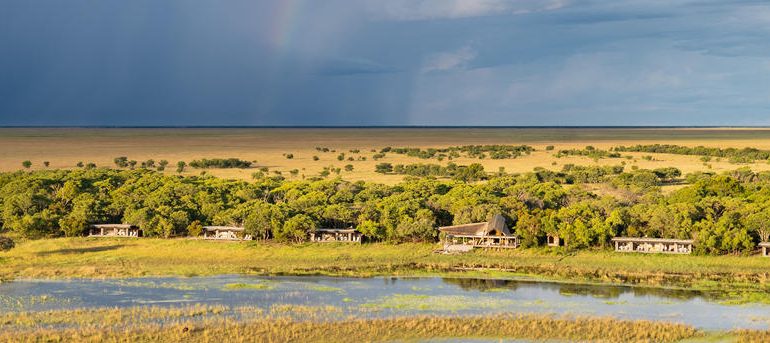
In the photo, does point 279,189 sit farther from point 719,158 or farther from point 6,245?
point 719,158

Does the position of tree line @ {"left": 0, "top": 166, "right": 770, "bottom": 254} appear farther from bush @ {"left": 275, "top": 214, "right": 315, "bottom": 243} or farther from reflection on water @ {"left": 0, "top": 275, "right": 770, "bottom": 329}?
reflection on water @ {"left": 0, "top": 275, "right": 770, "bottom": 329}

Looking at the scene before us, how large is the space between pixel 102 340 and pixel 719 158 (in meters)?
157

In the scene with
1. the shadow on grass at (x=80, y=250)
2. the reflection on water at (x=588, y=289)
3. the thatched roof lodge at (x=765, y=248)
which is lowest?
the shadow on grass at (x=80, y=250)

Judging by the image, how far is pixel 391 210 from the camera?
7119 centimetres

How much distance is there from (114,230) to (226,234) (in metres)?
9.78

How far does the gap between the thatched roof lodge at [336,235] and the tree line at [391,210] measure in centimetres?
93

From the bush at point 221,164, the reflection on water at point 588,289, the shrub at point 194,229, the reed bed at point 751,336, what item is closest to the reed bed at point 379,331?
the reed bed at point 751,336

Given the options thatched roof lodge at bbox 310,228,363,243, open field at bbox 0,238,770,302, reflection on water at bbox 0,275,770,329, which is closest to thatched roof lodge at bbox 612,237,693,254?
open field at bbox 0,238,770,302

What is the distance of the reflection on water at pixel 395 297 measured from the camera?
46.1 metres

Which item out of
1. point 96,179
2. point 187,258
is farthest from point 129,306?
point 96,179

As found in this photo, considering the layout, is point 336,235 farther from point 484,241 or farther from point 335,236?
point 484,241

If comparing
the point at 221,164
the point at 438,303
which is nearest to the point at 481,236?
the point at 438,303

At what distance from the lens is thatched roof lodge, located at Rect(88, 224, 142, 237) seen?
72.9 m

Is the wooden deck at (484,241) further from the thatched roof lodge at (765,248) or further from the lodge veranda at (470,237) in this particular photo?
the thatched roof lodge at (765,248)
